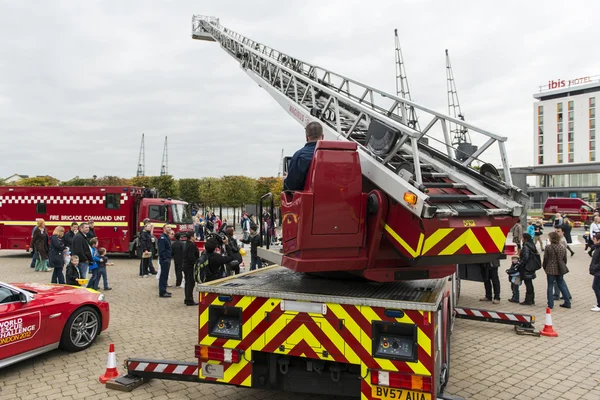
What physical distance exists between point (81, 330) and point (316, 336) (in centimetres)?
433

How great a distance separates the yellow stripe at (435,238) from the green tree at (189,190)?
153 ft

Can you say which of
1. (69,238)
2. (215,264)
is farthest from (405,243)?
(69,238)

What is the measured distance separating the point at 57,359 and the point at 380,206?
534 cm

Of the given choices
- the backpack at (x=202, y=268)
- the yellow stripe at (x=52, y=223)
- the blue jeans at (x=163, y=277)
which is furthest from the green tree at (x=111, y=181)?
the backpack at (x=202, y=268)

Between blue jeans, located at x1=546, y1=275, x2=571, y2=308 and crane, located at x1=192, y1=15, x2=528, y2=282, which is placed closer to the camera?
crane, located at x1=192, y1=15, x2=528, y2=282

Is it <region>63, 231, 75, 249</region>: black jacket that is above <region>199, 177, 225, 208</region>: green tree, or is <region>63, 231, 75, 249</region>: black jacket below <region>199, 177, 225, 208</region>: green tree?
below

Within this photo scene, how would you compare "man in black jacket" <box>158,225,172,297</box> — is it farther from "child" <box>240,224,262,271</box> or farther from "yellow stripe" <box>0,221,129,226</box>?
"yellow stripe" <box>0,221,129,226</box>

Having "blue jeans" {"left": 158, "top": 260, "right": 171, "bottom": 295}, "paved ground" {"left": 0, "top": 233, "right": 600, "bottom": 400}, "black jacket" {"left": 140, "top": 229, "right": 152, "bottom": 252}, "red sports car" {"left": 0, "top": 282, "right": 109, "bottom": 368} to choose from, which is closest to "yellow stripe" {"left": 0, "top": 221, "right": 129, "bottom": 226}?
"black jacket" {"left": 140, "top": 229, "right": 152, "bottom": 252}

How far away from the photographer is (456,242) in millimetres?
4070

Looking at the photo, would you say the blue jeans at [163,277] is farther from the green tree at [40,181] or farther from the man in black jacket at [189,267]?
the green tree at [40,181]

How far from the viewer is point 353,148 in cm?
424

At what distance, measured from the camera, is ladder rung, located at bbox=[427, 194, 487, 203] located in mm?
3982

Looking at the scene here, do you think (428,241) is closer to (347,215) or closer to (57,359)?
(347,215)

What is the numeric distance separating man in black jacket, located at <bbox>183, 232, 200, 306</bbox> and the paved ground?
0.87 ft
